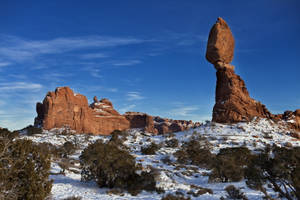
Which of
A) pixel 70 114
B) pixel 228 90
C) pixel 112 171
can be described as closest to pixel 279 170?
pixel 112 171

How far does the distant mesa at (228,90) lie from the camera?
61.5 meters

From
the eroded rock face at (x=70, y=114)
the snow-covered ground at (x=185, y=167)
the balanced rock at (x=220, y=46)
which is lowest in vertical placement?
the snow-covered ground at (x=185, y=167)

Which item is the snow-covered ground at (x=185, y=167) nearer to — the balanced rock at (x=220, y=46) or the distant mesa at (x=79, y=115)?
the balanced rock at (x=220, y=46)

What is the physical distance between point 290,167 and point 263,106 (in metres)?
62.4

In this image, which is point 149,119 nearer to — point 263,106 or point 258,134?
point 263,106

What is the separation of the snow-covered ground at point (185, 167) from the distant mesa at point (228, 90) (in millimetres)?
3755

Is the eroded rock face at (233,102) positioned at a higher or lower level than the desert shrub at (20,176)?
higher

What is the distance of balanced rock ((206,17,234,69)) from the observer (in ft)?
214

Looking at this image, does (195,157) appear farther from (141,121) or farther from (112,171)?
(141,121)

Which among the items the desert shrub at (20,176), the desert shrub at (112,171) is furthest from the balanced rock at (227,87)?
the desert shrub at (20,176)

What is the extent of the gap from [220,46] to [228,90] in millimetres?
13974

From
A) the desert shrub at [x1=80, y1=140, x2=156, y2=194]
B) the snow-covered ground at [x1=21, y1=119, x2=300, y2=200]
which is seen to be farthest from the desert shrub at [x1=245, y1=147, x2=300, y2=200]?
the desert shrub at [x1=80, y1=140, x2=156, y2=194]

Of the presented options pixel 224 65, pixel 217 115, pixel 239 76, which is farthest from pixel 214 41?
pixel 217 115

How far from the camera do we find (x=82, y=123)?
330ft
